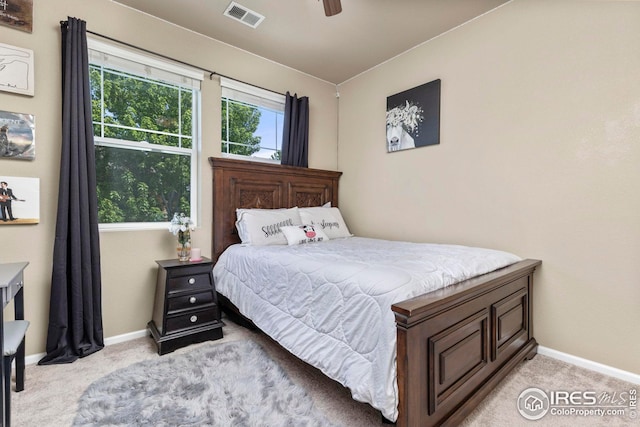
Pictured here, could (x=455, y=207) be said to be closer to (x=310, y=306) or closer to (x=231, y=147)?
(x=310, y=306)

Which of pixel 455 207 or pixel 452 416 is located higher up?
pixel 455 207

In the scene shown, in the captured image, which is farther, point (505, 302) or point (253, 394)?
point (505, 302)

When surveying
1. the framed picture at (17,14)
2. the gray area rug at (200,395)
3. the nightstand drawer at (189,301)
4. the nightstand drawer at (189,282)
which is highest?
the framed picture at (17,14)

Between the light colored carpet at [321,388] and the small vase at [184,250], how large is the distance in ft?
2.31

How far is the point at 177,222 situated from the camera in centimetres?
249

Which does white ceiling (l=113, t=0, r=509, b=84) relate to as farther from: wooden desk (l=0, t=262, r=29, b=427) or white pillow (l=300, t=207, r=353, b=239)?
wooden desk (l=0, t=262, r=29, b=427)

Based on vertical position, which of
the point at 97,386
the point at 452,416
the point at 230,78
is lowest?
the point at 97,386

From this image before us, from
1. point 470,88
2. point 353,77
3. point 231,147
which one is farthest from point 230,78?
point 470,88

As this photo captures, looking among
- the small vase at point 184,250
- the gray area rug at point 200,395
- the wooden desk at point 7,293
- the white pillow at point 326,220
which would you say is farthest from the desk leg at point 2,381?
the white pillow at point 326,220

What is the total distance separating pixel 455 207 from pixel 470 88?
1068 mm

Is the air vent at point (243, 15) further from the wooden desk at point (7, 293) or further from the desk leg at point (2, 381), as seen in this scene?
the desk leg at point (2, 381)

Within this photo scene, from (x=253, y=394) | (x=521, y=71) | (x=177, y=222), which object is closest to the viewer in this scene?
(x=253, y=394)

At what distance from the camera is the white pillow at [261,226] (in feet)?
8.88

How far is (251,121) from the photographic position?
10.8 ft
